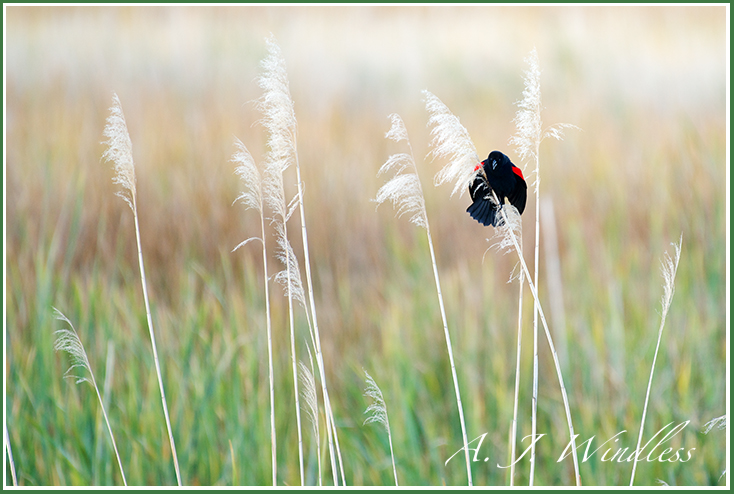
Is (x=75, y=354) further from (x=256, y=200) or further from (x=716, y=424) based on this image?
(x=716, y=424)

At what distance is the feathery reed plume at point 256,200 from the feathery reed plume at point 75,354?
56 centimetres

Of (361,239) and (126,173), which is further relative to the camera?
(361,239)

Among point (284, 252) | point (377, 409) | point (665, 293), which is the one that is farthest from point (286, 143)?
point (665, 293)

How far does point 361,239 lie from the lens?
5.90 feet

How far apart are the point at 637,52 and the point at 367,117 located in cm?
105

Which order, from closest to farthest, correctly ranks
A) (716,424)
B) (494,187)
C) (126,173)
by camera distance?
(494,187), (126,173), (716,424)

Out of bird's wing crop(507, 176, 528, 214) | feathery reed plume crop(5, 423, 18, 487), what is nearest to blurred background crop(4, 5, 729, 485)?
feathery reed plume crop(5, 423, 18, 487)

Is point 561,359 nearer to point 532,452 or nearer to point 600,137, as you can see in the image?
point 532,452

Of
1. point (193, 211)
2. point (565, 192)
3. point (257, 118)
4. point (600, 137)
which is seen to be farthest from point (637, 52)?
point (193, 211)

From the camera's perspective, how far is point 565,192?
1.81 metres

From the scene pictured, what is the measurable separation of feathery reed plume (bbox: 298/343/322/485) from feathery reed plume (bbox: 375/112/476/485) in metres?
0.47

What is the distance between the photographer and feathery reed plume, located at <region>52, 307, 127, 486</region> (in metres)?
1.72

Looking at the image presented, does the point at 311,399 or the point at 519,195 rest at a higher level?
the point at 519,195

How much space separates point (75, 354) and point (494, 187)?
1.52m
